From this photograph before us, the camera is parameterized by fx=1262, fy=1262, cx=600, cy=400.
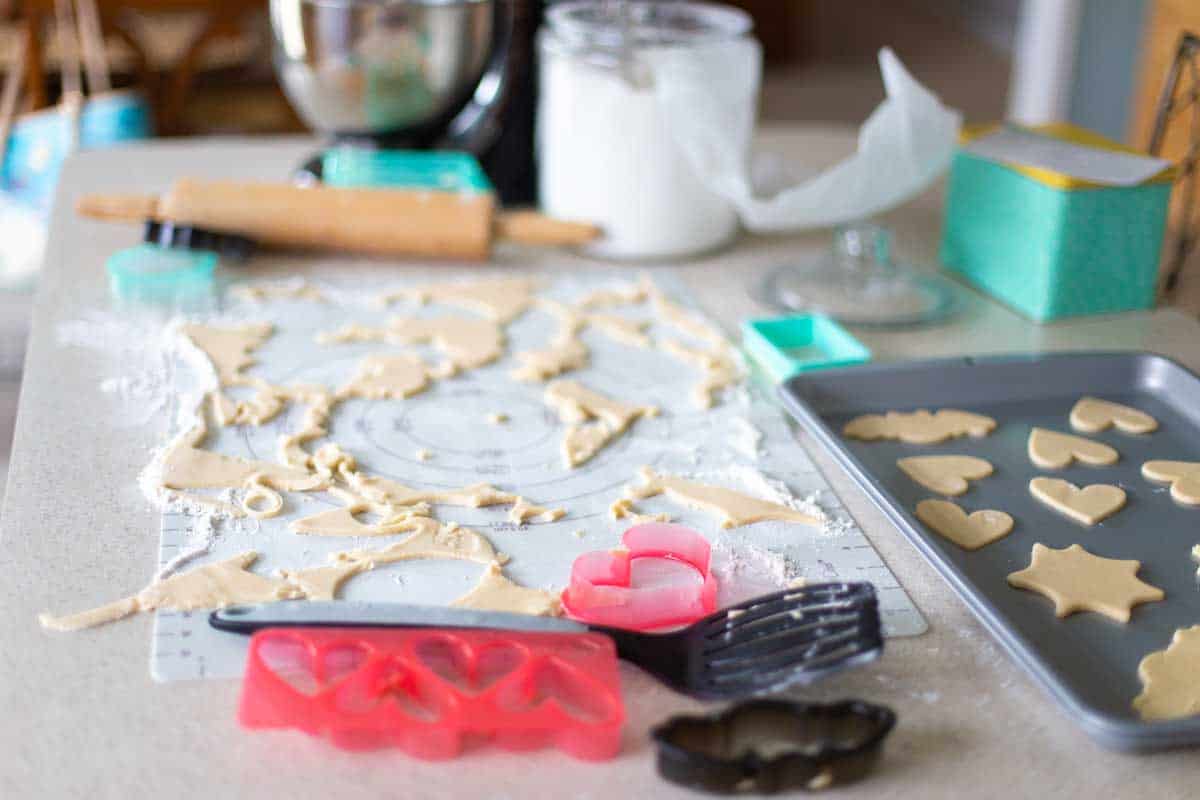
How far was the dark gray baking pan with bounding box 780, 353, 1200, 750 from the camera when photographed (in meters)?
0.53

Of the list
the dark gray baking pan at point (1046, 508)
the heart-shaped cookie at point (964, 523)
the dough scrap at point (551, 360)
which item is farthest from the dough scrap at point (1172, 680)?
the dough scrap at point (551, 360)

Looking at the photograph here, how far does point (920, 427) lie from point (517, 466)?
0.24 m

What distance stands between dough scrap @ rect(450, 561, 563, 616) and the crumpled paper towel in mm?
483

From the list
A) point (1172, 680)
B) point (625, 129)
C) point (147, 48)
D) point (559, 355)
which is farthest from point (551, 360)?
point (147, 48)

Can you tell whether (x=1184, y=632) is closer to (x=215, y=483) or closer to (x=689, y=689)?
(x=689, y=689)

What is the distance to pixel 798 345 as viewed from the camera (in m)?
0.89

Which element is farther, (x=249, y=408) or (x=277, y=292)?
(x=277, y=292)

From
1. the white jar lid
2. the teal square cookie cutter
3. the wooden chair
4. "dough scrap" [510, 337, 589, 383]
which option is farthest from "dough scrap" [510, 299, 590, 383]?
the wooden chair

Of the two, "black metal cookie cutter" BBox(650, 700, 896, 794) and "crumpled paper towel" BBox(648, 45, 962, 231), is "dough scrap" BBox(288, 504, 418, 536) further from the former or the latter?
"crumpled paper towel" BBox(648, 45, 962, 231)

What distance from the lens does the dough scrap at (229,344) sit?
2.66ft

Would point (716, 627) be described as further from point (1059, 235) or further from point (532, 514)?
point (1059, 235)

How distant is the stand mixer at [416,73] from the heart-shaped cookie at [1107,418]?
57cm

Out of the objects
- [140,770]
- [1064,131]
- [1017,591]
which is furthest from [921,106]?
[140,770]

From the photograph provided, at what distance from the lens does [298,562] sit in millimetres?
606
